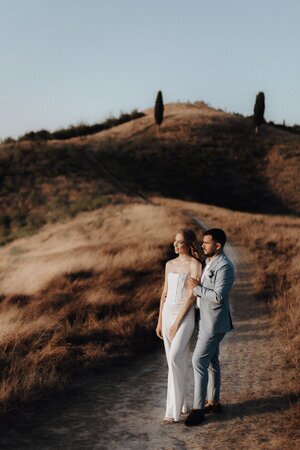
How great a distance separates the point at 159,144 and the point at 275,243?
47.2 meters

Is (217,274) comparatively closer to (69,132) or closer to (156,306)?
(156,306)

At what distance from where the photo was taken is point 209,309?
236 inches

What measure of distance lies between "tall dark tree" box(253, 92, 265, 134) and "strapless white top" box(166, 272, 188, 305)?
6297 cm

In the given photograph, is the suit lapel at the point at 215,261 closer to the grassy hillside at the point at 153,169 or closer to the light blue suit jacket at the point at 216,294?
the light blue suit jacket at the point at 216,294

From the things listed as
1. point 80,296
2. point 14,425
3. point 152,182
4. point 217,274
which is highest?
point 152,182

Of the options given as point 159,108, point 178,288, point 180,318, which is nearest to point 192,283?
point 178,288

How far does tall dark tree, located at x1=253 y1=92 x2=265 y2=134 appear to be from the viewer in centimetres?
6591

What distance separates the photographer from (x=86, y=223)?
33.8 metres

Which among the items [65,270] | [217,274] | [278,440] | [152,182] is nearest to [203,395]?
[278,440]

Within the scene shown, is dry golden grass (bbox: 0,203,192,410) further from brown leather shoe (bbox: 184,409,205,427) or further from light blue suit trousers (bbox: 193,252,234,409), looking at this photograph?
light blue suit trousers (bbox: 193,252,234,409)

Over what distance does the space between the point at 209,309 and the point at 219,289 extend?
0.32 meters

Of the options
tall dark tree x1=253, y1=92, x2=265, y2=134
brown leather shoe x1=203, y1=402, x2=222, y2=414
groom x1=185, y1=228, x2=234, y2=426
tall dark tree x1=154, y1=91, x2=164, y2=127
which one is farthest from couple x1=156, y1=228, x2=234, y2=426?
tall dark tree x1=154, y1=91, x2=164, y2=127

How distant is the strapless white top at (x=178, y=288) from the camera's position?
19.9ft

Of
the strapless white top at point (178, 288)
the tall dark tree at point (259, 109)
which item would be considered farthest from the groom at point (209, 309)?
the tall dark tree at point (259, 109)
